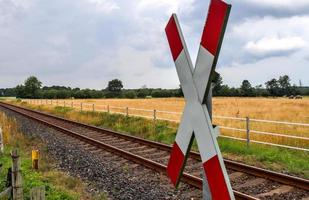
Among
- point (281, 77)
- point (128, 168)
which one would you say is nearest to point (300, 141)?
point (128, 168)

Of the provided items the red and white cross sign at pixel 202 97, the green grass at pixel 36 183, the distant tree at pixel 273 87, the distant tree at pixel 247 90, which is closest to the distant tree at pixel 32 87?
the distant tree at pixel 247 90

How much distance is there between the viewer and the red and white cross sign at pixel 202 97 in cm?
202

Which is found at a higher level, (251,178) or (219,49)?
(219,49)

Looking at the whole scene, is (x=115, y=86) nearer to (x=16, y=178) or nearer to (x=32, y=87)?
(x=32, y=87)

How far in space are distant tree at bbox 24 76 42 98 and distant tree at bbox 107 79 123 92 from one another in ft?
80.5

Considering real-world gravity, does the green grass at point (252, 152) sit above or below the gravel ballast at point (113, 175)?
above

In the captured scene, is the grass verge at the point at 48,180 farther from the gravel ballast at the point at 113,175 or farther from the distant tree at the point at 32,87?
the distant tree at the point at 32,87

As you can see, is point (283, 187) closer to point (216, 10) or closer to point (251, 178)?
point (251, 178)

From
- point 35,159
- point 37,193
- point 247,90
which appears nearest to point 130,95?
point 247,90

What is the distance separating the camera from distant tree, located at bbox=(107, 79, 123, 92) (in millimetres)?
130125

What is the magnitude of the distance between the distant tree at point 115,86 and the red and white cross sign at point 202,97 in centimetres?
12735

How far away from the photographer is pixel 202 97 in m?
2.20

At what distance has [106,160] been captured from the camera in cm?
1177

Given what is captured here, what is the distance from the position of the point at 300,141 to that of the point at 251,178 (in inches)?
204
